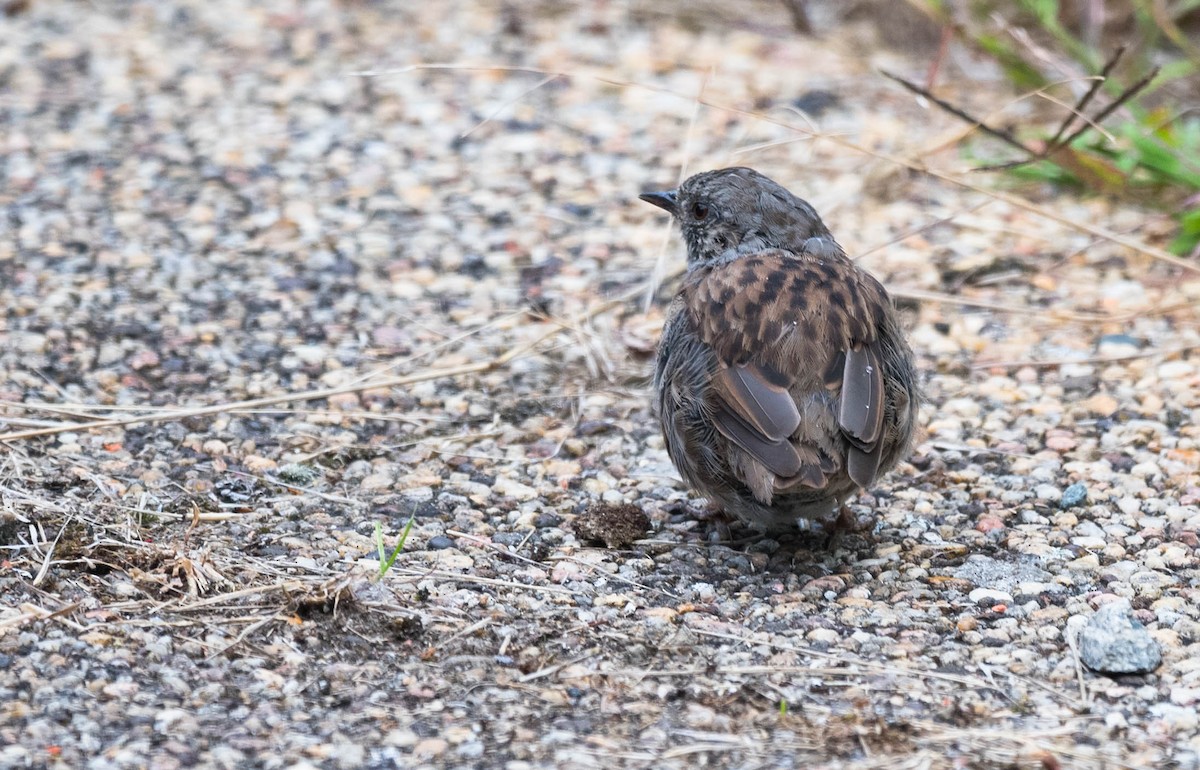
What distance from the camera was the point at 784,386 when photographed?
4.30m

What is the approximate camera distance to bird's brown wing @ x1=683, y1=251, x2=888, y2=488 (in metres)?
4.21

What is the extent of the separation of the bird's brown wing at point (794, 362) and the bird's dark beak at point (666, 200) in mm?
792

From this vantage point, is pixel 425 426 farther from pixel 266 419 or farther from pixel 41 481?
pixel 41 481

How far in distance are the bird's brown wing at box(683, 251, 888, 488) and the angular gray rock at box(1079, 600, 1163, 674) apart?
2.46 ft

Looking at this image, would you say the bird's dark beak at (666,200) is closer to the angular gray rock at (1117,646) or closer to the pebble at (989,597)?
the pebble at (989,597)

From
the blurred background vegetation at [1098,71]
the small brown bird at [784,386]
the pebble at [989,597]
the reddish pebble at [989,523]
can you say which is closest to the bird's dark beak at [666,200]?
the small brown bird at [784,386]

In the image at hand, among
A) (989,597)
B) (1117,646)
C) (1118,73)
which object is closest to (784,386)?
(989,597)

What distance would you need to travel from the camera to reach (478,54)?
8625 mm

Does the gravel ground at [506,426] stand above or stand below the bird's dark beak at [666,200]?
below

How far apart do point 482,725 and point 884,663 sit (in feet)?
3.54

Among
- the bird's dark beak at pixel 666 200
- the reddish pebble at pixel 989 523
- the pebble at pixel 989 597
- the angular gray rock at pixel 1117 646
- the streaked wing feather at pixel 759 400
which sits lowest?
the reddish pebble at pixel 989 523

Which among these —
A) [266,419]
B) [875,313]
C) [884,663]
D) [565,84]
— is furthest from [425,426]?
[565,84]

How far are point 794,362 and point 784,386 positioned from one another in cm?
9

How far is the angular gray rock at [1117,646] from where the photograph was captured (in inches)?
149
